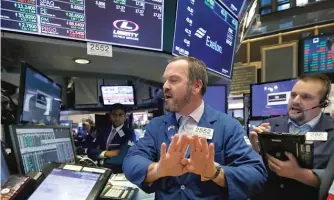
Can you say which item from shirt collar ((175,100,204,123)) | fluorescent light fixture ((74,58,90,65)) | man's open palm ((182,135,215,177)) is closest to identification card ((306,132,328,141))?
shirt collar ((175,100,204,123))

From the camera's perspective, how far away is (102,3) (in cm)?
201

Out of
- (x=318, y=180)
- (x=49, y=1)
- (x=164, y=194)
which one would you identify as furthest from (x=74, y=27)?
(x=318, y=180)

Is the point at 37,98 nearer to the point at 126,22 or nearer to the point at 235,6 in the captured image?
the point at 126,22

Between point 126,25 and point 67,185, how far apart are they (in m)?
1.20

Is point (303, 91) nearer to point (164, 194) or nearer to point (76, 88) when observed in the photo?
point (164, 194)

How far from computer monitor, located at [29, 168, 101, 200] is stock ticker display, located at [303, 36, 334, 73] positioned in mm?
3625

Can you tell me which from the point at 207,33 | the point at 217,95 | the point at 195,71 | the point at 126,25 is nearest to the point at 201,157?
the point at 195,71

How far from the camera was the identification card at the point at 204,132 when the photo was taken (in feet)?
4.69

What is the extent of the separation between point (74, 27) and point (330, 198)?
5.05ft

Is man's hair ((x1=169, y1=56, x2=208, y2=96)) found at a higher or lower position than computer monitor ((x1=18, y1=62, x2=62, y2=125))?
higher

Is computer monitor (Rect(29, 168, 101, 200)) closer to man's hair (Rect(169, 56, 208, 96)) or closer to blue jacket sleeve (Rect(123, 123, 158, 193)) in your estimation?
blue jacket sleeve (Rect(123, 123, 158, 193))

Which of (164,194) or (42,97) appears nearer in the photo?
(164,194)

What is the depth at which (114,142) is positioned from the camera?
387 centimetres

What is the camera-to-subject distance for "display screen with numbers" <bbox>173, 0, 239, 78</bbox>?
2432 millimetres
